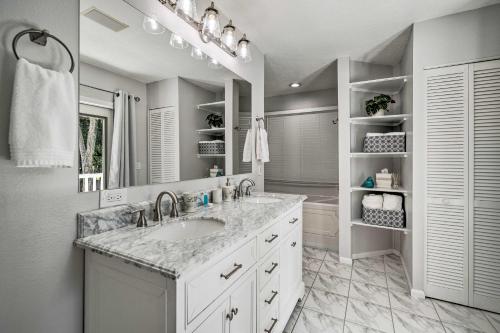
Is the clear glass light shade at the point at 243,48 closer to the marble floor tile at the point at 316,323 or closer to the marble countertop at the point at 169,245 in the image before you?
the marble countertop at the point at 169,245

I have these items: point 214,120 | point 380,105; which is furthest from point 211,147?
point 380,105

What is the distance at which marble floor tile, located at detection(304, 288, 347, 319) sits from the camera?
1.88 m

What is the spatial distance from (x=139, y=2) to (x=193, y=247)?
4.31ft

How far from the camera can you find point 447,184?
196cm

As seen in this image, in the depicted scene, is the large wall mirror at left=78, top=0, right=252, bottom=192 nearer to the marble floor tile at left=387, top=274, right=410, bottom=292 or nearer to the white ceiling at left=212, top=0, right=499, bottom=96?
the white ceiling at left=212, top=0, right=499, bottom=96

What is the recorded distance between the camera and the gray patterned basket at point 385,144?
242 cm

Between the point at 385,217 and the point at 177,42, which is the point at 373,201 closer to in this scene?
the point at 385,217

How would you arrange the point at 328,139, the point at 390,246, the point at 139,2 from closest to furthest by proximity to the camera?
1. the point at 139,2
2. the point at 390,246
3. the point at 328,139

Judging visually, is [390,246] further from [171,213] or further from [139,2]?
[139,2]

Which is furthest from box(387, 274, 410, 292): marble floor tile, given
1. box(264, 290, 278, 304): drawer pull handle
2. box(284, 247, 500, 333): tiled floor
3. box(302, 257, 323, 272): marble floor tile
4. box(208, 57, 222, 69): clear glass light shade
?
box(208, 57, 222, 69): clear glass light shade

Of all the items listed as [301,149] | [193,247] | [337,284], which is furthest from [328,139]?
[193,247]

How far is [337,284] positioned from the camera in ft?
7.53

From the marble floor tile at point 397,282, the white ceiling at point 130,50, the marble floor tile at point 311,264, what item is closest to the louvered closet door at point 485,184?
the marble floor tile at point 397,282

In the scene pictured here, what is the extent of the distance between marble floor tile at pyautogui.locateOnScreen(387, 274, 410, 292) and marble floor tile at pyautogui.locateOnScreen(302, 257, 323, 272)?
71 cm
